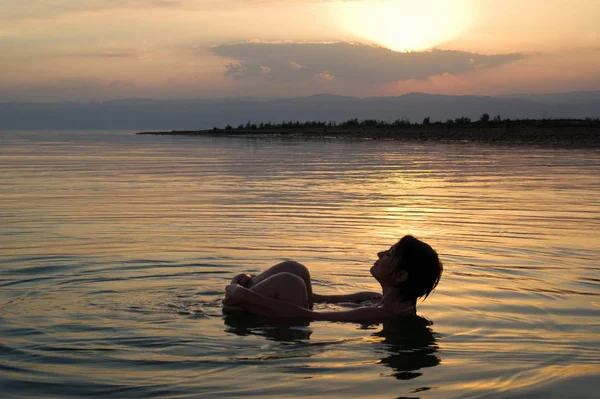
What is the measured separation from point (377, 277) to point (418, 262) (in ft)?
1.32

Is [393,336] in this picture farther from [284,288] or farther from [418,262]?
[284,288]

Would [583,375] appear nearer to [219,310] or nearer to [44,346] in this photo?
[219,310]

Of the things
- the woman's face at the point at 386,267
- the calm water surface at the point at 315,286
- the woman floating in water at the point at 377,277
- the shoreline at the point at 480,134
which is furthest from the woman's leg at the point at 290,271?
the shoreline at the point at 480,134

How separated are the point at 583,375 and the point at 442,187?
12208 mm

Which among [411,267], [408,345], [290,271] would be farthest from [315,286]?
[408,345]

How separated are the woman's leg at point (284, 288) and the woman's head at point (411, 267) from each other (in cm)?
67

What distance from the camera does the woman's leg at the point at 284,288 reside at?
6797mm

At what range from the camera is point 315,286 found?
26.7ft

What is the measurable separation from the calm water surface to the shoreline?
21.7m

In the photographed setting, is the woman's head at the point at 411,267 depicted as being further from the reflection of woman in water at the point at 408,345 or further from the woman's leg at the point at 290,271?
the woman's leg at the point at 290,271

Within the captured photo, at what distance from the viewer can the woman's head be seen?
6.65 m

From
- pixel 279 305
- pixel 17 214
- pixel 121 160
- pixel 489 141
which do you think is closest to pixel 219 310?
pixel 279 305

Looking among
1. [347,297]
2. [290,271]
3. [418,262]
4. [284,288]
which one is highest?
[418,262]

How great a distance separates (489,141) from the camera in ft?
133
